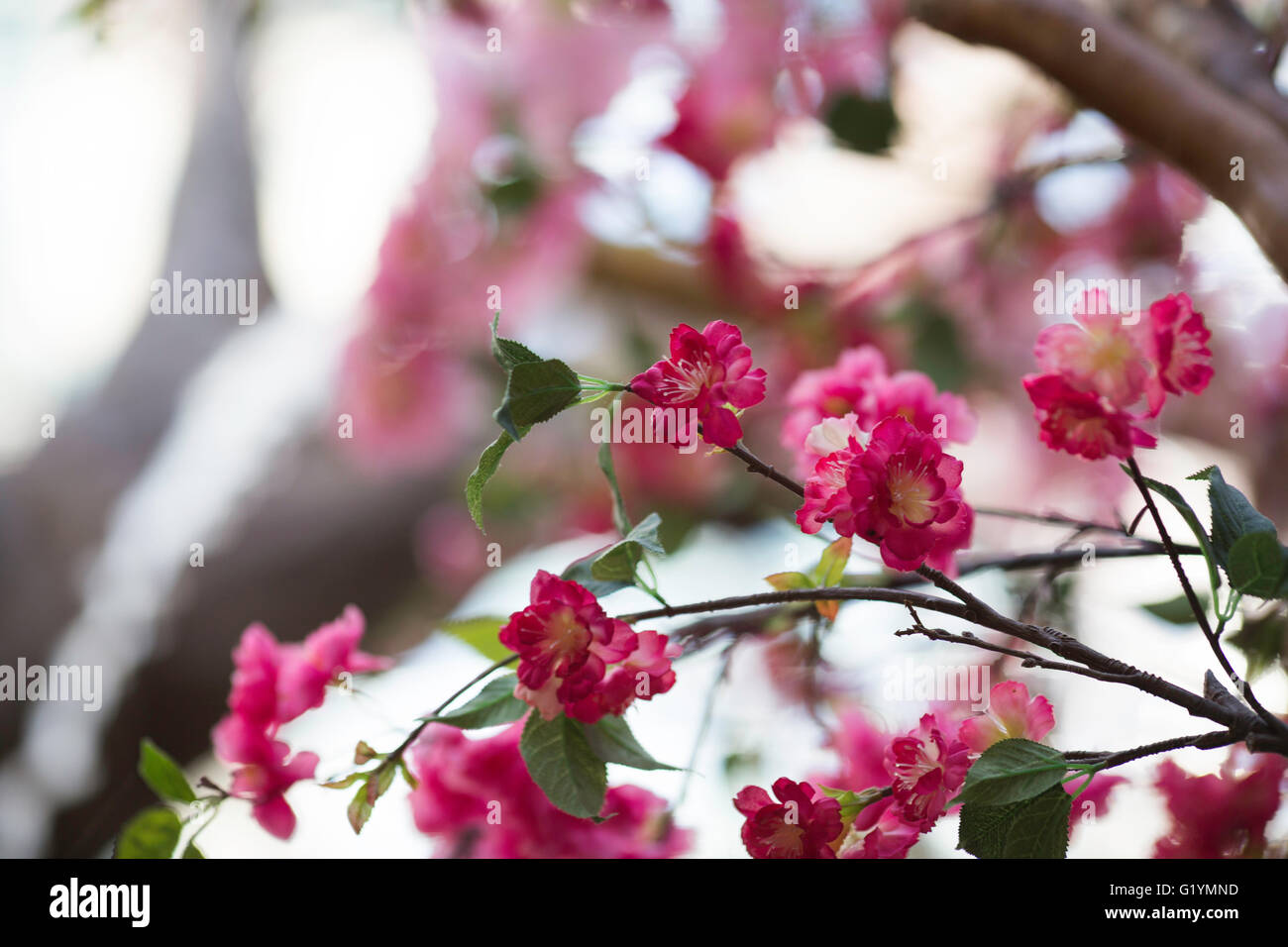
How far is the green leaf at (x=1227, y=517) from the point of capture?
0.91ft

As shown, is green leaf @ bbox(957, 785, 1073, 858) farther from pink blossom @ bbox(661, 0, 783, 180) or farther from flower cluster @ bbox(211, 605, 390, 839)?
pink blossom @ bbox(661, 0, 783, 180)

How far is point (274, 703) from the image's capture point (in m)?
0.39

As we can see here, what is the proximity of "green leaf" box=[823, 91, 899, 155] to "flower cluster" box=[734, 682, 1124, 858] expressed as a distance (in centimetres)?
48

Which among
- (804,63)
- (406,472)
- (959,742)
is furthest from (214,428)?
(959,742)

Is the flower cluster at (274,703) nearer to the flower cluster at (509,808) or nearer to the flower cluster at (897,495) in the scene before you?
the flower cluster at (509,808)

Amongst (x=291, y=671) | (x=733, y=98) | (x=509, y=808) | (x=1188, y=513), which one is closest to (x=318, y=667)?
(x=291, y=671)

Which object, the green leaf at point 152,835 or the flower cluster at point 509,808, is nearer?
the green leaf at point 152,835

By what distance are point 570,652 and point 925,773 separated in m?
0.11

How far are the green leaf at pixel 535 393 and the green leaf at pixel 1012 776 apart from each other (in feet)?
0.49

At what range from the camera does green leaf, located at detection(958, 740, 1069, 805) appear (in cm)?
25

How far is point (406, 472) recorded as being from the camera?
1.08 m

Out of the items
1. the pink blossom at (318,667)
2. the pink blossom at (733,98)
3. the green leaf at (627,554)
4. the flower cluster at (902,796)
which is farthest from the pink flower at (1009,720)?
the pink blossom at (733,98)
